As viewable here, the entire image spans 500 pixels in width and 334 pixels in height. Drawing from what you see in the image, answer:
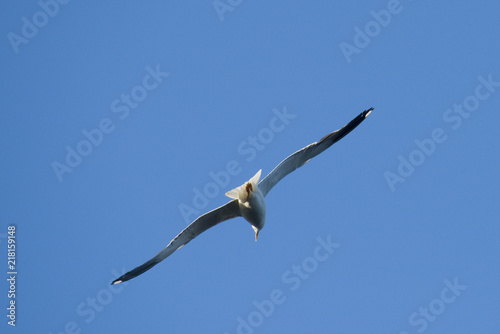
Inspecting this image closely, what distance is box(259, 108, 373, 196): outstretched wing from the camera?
16.7 meters

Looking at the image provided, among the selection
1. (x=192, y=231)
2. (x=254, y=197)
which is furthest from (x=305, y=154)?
(x=192, y=231)

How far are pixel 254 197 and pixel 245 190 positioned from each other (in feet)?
0.73

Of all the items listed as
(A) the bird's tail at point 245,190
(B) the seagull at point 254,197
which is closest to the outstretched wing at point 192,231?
(B) the seagull at point 254,197

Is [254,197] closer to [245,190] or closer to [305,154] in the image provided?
[245,190]

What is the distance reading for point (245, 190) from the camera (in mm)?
16250

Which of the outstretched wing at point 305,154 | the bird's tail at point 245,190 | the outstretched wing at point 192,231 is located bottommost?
the outstretched wing at point 305,154

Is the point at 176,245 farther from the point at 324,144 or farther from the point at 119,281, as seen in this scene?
the point at 324,144

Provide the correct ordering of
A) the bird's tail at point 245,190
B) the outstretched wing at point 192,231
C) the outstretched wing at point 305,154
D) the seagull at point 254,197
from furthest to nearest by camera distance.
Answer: the outstretched wing at point 192,231 → the outstretched wing at point 305,154 → the seagull at point 254,197 → the bird's tail at point 245,190

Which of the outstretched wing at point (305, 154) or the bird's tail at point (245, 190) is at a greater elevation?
the bird's tail at point (245, 190)

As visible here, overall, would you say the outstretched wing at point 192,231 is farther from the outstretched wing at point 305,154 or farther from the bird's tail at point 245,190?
the outstretched wing at point 305,154

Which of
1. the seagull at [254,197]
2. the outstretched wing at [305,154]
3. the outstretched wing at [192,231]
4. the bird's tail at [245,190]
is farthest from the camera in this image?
the outstretched wing at [192,231]

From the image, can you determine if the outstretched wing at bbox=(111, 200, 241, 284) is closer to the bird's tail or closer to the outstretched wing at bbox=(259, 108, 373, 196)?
the bird's tail

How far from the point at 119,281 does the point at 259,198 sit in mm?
4020

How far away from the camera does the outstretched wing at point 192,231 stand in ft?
56.5
